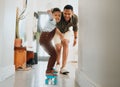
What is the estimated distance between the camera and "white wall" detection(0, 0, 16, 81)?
8.66ft

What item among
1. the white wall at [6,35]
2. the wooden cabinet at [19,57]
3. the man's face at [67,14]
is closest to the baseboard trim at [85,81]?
the white wall at [6,35]

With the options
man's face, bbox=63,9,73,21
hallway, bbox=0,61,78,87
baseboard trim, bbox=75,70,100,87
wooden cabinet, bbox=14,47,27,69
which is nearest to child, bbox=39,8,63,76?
hallway, bbox=0,61,78,87

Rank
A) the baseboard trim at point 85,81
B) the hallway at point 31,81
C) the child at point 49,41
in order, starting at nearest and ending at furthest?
the baseboard trim at point 85,81 → the hallway at point 31,81 → the child at point 49,41

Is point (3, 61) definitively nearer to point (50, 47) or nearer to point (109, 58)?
point (50, 47)

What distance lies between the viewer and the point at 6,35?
2932 mm

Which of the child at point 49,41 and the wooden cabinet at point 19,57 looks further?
the wooden cabinet at point 19,57

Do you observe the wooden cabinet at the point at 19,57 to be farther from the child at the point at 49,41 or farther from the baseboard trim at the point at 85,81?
the baseboard trim at the point at 85,81

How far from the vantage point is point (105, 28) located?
3.87ft

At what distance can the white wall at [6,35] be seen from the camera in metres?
2.64

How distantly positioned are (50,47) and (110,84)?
1.84m

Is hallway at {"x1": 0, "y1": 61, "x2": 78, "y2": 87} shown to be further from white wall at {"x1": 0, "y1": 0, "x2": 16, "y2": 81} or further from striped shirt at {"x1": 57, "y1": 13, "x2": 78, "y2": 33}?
striped shirt at {"x1": 57, "y1": 13, "x2": 78, "y2": 33}

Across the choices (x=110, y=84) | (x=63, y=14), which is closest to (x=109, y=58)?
(x=110, y=84)

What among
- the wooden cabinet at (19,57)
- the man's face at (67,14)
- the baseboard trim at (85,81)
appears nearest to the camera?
the baseboard trim at (85,81)

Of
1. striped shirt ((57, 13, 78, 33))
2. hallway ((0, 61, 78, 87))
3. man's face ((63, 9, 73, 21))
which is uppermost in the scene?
man's face ((63, 9, 73, 21))
